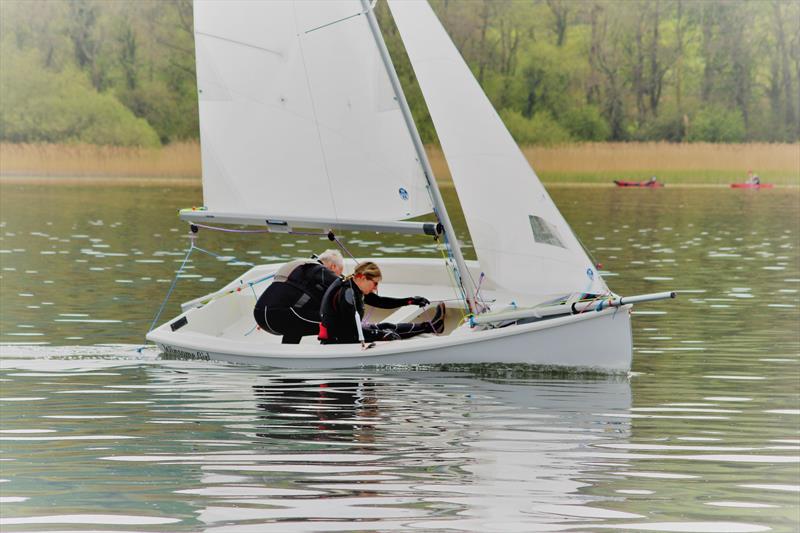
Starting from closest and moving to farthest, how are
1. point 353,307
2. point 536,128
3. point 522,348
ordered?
point 522,348
point 353,307
point 536,128

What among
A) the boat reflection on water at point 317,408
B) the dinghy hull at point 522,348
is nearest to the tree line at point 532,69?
the dinghy hull at point 522,348

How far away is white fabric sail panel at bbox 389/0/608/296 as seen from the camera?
13656mm

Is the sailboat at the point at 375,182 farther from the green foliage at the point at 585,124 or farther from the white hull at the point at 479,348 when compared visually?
the green foliage at the point at 585,124

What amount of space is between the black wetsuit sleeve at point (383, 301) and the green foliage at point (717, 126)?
6212cm

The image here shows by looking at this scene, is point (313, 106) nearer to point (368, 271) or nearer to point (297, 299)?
point (297, 299)

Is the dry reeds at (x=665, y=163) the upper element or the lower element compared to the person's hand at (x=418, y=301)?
upper

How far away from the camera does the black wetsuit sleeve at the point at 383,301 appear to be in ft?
45.8

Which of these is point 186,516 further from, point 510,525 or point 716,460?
point 716,460

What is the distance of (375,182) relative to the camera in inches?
567

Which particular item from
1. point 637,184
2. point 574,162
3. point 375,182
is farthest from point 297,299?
point 574,162

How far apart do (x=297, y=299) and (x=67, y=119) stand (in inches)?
2335

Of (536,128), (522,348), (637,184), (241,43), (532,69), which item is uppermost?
(532,69)

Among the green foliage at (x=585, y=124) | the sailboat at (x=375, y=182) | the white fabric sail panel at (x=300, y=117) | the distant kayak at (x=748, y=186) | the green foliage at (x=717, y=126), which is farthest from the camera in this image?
the green foliage at (x=585, y=124)

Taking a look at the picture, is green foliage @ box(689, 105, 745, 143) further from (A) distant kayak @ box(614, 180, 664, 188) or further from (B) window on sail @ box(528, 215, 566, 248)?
(B) window on sail @ box(528, 215, 566, 248)
